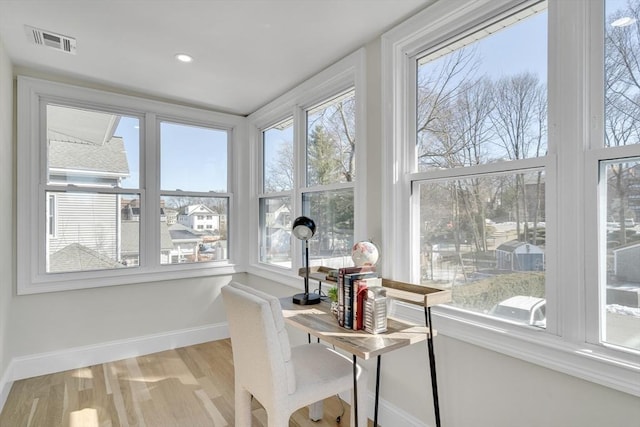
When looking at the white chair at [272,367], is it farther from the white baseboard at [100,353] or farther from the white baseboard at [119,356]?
the white baseboard at [100,353]

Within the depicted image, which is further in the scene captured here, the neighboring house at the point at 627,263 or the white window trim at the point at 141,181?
the white window trim at the point at 141,181

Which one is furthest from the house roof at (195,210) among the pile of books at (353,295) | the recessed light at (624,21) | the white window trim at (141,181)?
the recessed light at (624,21)

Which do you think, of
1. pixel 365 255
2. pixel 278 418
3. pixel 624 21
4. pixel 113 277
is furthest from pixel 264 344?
pixel 113 277

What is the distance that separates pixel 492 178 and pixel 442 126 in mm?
435

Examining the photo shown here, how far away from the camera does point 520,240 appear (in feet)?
5.02

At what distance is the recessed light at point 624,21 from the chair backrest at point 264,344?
172 centimetres

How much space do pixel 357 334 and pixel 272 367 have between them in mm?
403

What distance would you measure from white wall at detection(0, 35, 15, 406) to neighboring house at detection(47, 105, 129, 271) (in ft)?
0.89

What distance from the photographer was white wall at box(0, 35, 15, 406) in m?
2.29

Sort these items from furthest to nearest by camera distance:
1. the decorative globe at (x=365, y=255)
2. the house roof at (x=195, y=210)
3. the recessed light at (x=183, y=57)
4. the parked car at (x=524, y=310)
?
1. the house roof at (x=195, y=210)
2. the recessed light at (x=183, y=57)
3. the decorative globe at (x=365, y=255)
4. the parked car at (x=524, y=310)

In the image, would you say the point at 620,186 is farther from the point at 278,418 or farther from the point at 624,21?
the point at 278,418

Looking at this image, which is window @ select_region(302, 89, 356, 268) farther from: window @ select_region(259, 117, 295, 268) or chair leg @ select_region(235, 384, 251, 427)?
chair leg @ select_region(235, 384, 251, 427)

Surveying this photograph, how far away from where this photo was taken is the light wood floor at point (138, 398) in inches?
84.8

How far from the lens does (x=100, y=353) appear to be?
2.99 m
